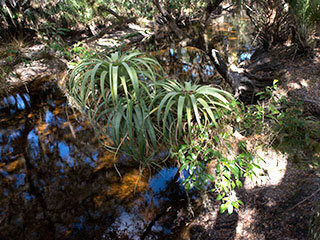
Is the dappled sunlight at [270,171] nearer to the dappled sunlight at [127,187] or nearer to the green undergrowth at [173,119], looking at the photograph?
the green undergrowth at [173,119]

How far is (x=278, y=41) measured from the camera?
4195 mm

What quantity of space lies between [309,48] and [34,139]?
495 centimetres

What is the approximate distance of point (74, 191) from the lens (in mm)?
2619

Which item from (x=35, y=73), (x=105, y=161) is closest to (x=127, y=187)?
(x=105, y=161)

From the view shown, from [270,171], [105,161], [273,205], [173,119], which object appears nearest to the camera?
[173,119]

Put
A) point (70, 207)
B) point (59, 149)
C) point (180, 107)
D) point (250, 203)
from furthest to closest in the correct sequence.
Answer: point (59, 149) < point (70, 207) < point (250, 203) < point (180, 107)

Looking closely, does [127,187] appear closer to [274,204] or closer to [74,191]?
[74,191]

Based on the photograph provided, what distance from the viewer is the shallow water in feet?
7.20

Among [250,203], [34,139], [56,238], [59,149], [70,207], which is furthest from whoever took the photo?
[34,139]

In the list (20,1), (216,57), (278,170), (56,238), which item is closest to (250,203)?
(278,170)

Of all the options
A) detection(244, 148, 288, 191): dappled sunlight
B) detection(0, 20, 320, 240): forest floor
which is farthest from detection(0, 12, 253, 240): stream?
detection(244, 148, 288, 191): dappled sunlight

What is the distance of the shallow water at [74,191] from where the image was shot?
7.20ft

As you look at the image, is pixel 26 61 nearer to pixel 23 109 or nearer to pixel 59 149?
pixel 23 109

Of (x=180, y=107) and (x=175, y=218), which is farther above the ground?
(x=180, y=107)
